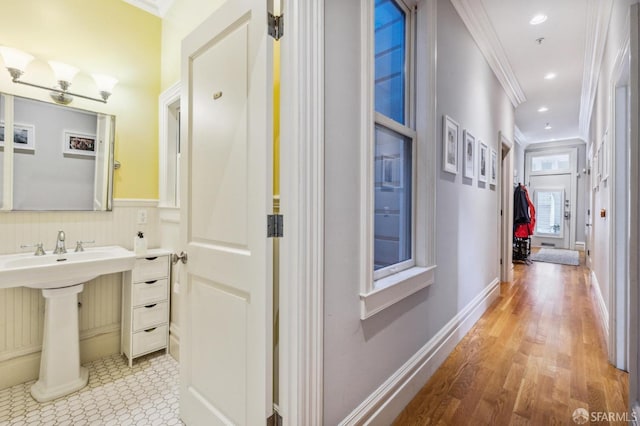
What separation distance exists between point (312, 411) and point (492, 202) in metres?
3.34

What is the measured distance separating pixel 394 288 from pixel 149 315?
6.18 feet

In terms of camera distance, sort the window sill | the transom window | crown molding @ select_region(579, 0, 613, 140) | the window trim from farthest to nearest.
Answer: the transom window < crown molding @ select_region(579, 0, 613, 140) < the window trim < the window sill

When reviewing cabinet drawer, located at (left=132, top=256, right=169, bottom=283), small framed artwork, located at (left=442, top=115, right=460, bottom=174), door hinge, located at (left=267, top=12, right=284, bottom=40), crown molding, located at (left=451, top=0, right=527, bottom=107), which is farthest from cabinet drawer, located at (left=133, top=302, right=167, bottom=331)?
crown molding, located at (left=451, top=0, right=527, bottom=107)

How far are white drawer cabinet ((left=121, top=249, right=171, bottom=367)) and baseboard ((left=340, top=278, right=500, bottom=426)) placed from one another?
5.67 feet

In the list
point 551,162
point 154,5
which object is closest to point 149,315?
point 154,5

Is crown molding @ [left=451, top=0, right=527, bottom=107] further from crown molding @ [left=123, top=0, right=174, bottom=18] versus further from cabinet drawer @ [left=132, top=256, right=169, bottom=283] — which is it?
cabinet drawer @ [left=132, top=256, right=169, bottom=283]

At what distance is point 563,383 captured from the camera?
6.30 ft

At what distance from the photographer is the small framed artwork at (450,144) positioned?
2191 mm

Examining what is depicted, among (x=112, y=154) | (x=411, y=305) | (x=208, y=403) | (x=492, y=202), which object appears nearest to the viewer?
(x=208, y=403)

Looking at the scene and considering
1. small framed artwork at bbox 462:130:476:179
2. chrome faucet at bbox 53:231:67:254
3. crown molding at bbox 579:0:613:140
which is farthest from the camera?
small framed artwork at bbox 462:130:476:179

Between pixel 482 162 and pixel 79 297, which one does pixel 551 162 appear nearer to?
pixel 482 162

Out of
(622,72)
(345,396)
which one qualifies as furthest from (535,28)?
(345,396)

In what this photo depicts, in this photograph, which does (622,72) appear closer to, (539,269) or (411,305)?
(411,305)

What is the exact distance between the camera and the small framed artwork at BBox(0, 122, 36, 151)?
1.95m
